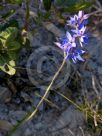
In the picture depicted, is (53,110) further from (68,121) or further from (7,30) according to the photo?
(7,30)

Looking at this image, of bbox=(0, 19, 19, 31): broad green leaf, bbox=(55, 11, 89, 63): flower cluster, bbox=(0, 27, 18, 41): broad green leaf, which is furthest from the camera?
bbox=(0, 19, 19, 31): broad green leaf

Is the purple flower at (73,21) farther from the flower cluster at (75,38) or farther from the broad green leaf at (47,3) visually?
Result: the broad green leaf at (47,3)

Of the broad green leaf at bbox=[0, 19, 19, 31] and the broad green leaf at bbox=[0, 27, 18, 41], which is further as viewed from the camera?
the broad green leaf at bbox=[0, 19, 19, 31]

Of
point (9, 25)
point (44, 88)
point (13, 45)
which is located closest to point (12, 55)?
point (13, 45)

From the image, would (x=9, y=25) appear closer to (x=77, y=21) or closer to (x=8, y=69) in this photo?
(x=8, y=69)

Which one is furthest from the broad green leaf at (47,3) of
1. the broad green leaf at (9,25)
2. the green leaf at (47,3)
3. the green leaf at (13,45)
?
the green leaf at (13,45)

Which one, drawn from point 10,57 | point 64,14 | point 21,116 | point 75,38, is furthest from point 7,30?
point 64,14

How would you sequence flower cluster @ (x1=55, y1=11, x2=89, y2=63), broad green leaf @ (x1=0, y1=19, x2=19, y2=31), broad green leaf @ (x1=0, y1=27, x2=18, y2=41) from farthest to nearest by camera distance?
broad green leaf @ (x1=0, y1=19, x2=19, y2=31) < broad green leaf @ (x1=0, y1=27, x2=18, y2=41) < flower cluster @ (x1=55, y1=11, x2=89, y2=63)

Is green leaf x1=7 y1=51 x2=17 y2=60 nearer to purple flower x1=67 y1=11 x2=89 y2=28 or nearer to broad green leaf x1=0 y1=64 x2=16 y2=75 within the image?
broad green leaf x1=0 y1=64 x2=16 y2=75

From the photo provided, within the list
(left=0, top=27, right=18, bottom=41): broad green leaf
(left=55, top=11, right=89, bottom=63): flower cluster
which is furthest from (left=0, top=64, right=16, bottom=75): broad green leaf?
(left=55, top=11, right=89, bottom=63): flower cluster
